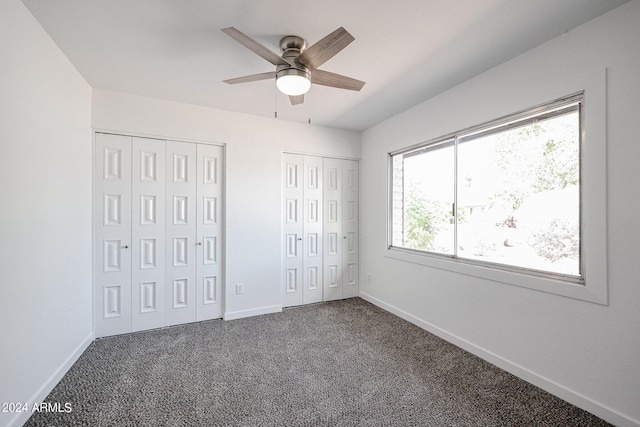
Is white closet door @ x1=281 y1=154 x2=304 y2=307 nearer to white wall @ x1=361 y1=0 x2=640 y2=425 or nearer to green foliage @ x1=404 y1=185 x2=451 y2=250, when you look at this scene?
green foliage @ x1=404 y1=185 x2=451 y2=250

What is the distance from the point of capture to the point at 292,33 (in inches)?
72.6

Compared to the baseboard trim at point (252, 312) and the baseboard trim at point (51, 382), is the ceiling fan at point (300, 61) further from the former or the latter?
the baseboard trim at point (252, 312)

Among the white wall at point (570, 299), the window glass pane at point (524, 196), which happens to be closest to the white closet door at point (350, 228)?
the white wall at point (570, 299)

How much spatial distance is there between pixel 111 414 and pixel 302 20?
2.80 m

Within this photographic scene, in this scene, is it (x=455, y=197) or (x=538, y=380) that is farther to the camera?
(x=455, y=197)

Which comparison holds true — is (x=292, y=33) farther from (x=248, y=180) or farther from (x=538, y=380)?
(x=538, y=380)

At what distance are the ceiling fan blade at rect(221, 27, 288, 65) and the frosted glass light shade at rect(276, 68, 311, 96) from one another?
7cm

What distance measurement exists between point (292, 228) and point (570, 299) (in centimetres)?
284

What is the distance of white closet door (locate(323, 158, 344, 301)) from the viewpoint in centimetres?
394

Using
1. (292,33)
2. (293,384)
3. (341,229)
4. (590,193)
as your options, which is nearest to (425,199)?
(341,229)

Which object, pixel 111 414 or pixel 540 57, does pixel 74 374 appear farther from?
pixel 540 57

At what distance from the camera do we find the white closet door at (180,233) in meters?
3.04

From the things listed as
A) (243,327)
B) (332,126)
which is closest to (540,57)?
(332,126)

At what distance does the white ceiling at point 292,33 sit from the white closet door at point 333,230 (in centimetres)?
138
